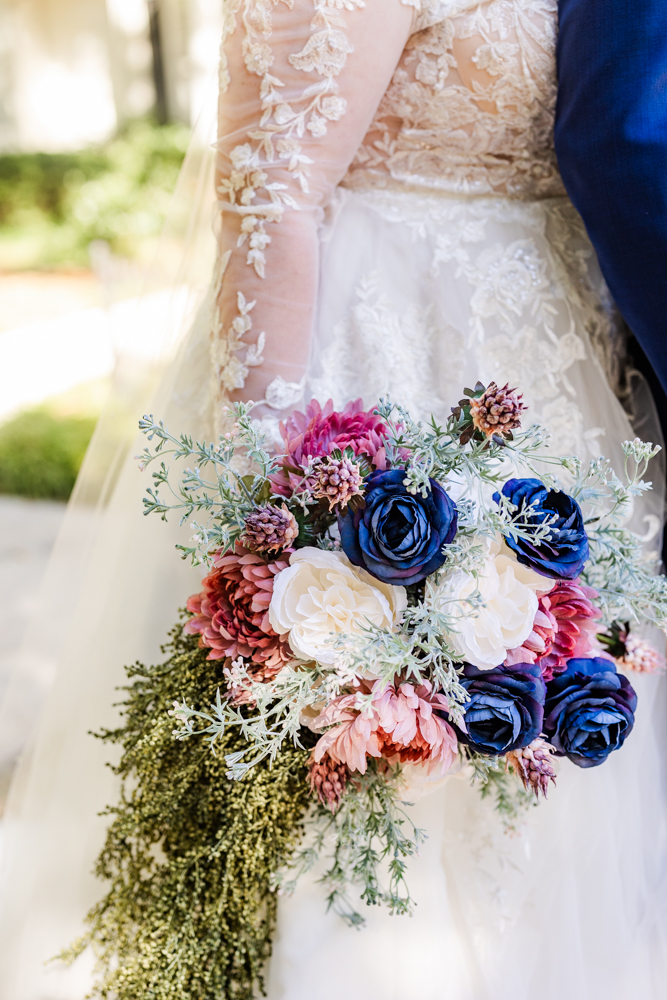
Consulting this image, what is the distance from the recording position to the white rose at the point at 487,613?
736 millimetres

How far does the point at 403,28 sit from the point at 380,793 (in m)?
0.89

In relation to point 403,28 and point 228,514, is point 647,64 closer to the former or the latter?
point 403,28

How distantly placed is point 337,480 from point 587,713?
0.38m

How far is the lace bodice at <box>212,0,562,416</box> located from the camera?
0.83m

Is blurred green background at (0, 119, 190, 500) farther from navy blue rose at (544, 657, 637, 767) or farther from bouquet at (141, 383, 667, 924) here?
navy blue rose at (544, 657, 637, 767)

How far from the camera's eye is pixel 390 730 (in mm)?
710

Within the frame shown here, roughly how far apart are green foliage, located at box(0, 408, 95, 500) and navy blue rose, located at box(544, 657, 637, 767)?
3.47m

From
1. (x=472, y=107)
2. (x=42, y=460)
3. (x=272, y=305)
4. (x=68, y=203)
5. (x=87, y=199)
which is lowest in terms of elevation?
(x=272, y=305)

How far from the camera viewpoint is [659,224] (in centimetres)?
87

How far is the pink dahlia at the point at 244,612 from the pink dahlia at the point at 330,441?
9 centimetres

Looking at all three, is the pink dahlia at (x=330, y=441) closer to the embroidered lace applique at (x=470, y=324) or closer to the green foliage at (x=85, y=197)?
the embroidered lace applique at (x=470, y=324)

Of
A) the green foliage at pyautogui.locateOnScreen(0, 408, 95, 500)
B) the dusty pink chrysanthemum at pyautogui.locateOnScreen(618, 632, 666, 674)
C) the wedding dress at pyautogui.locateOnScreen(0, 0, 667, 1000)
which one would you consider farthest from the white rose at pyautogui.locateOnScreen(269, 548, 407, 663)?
the green foliage at pyautogui.locateOnScreen(0, 408, 95, 500)

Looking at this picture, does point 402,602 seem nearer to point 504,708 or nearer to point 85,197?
point 504,708

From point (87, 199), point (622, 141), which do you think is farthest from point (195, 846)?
point (87, 199)
